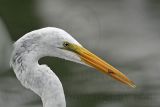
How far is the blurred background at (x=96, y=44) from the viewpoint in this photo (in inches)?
377

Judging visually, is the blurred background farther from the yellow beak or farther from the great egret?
the great egret

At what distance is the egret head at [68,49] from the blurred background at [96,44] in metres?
3.58

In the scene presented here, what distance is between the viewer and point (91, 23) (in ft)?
40.7

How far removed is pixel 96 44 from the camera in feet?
36.8

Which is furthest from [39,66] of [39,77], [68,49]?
[68,49]

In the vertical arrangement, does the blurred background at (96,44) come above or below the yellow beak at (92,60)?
above

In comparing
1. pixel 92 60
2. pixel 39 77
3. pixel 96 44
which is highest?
pixel 96 44

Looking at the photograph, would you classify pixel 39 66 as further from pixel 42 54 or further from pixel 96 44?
pixel 96 44

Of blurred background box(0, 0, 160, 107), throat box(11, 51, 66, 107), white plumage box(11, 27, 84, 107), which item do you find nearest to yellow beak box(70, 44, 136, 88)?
white plumage box(11, 27, 84, 107)

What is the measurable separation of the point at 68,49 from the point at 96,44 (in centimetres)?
569

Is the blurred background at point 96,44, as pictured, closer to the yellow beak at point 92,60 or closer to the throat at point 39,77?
the yellow beak at point 92,60

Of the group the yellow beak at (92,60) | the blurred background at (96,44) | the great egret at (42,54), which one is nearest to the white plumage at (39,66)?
the great egret at (42,54)

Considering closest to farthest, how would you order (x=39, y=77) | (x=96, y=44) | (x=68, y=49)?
(x=39, y=77), (x=68, y=49), (x=96, y=44)

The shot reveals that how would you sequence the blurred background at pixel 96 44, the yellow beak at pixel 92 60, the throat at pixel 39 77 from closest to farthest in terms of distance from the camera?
the throat at pixel 39 77 → the yellow beak at pixel 92 60 → the blurred background at pixel 96 44
